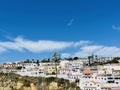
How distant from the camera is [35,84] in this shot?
325ft

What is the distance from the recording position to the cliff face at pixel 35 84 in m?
93.9

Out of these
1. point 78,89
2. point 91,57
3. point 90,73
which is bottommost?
point 78,89

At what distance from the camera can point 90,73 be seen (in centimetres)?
10112

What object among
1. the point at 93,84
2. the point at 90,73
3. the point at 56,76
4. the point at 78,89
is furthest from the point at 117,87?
the point at 56,76

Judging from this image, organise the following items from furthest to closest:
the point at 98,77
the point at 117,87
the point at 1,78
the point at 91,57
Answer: the point at 91,57
the point at 1,78
the point at 98,77
the point at 117,87

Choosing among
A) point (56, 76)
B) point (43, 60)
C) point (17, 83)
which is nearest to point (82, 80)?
point (56, 76)

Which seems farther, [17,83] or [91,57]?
[91,57]

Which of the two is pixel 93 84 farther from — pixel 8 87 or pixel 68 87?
pixel 8 87

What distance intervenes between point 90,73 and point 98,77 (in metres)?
4.93

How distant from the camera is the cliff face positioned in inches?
3696

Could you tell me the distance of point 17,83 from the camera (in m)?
103

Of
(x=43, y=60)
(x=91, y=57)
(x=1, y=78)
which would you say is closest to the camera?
(x=1, y=78)

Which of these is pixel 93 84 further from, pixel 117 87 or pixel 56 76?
pixel 56 76

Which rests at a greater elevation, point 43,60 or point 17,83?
point 43,60
